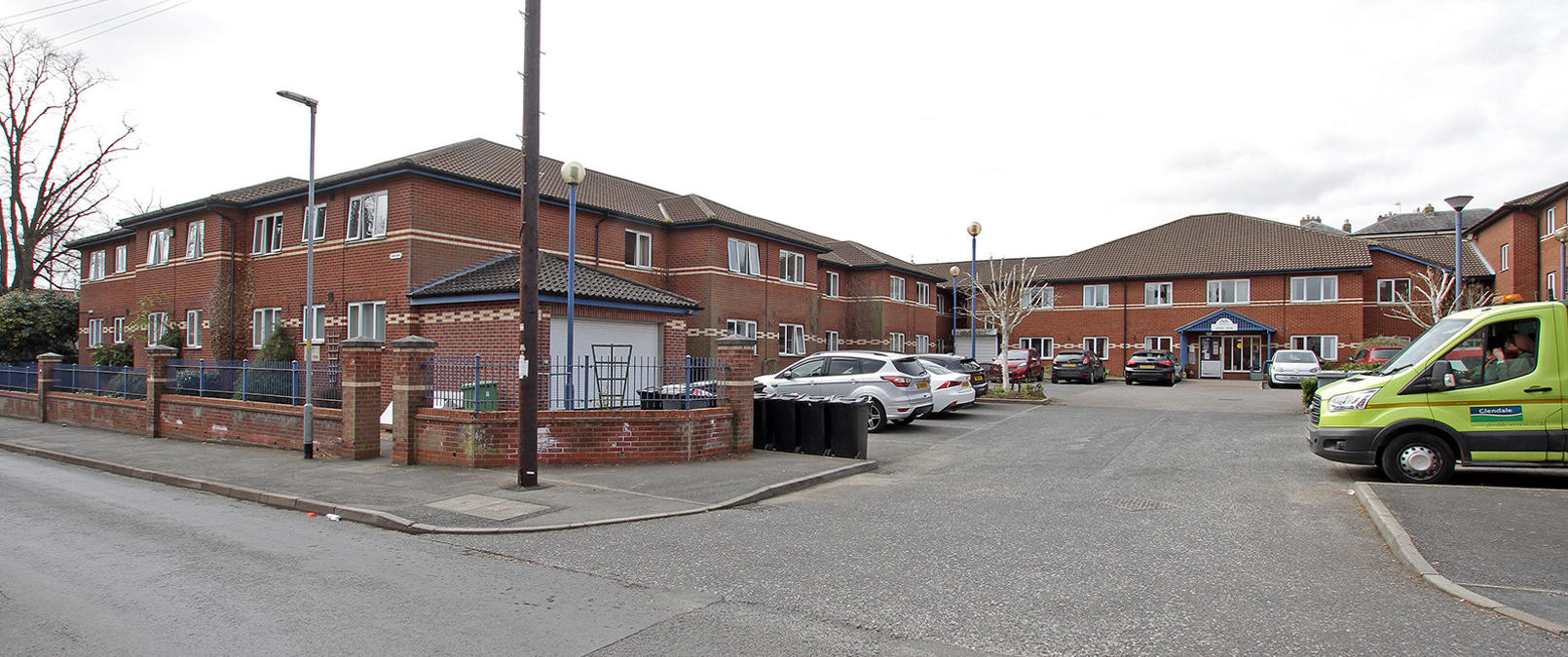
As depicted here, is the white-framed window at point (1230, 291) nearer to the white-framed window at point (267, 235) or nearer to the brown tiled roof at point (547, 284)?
the brown tiled roof at point (547, 284)

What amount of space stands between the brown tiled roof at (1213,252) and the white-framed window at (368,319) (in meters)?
36.4

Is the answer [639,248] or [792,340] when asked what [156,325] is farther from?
[792,340]

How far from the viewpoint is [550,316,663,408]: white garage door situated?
1276cm

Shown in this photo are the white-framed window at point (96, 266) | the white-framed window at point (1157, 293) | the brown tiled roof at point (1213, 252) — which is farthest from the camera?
the white-framed window at point (1157, 293)

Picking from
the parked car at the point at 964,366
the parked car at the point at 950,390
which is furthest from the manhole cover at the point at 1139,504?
the parked car at the point at 964,366

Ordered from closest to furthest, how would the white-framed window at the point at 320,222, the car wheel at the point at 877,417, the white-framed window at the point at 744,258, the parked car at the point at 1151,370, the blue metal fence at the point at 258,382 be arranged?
the blue metal fence at the point at 258,382 < the car wheel at the point at 877,417 < the white-framed window at the point at 320,222 < the white-framed window at the point at 744,258 < the parked car at the point at 1151,370

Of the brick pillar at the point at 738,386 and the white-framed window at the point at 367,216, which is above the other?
the white-framed window at the point at 367,216

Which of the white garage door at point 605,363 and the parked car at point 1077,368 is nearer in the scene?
the white garage door at point 605,363

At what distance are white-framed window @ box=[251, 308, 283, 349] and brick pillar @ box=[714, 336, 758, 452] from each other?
16232 millimetres

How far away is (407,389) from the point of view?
12172mm

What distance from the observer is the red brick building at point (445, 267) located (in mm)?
18766

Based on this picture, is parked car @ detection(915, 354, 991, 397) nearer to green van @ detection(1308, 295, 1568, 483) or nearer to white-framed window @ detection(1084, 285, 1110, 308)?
green van @ detection(1308, 295, 1568, 483)

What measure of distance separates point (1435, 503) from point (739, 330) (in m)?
21.5

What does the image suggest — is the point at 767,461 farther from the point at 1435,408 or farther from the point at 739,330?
the point at 739,330
